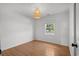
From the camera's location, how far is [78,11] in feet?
2.69

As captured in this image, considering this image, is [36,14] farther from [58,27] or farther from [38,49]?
[38,49]

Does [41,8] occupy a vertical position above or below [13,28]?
above

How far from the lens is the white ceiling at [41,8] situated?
87cm

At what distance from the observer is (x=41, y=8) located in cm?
89

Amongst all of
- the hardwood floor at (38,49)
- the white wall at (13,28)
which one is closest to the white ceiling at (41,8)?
the white wall at (13,28)

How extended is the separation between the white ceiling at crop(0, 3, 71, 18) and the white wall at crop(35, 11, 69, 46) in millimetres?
50

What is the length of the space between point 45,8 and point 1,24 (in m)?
0.50

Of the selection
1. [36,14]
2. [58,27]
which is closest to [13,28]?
[36,14]

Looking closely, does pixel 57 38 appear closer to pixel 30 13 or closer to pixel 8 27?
pixel 30 13

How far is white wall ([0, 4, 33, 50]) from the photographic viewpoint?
0.94 meters

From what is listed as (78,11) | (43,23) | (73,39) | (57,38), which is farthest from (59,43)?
(78,11)

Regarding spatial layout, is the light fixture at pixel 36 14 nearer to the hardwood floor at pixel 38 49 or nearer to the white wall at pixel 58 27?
the white wall at pixel 58 27

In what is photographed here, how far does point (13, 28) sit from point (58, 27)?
0.51 m

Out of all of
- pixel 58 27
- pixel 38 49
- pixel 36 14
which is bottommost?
pixel 38 49
